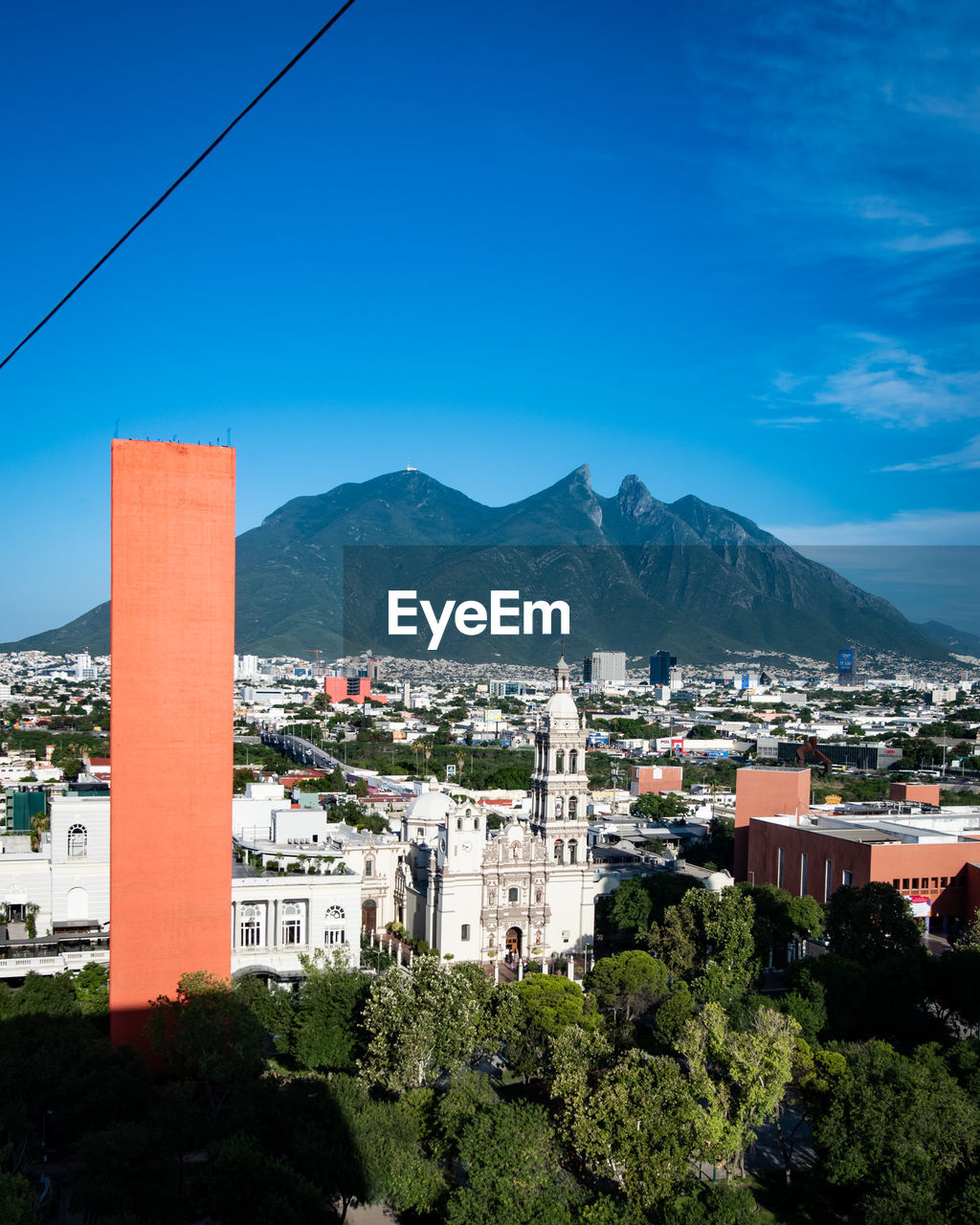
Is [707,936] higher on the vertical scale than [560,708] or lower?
lower

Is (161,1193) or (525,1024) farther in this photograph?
(525,1024)

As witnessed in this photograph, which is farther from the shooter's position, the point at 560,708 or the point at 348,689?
the point at 348,689

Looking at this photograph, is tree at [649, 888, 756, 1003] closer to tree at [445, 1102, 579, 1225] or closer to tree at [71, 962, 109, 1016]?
tree at [445, 1102, 579, 1225]

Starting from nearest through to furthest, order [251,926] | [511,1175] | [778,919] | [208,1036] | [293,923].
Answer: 1. [511,1175]
2. [208,1036]
3. [251,926]
4. [293,923]
5. [778,919]

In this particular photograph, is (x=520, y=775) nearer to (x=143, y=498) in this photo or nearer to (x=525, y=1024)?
(x=525, y=1024)

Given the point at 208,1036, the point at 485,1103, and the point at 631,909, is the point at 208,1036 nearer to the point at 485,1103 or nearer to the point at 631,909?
the point at 485,1103

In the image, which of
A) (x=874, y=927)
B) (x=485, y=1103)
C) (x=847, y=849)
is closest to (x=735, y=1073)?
(x=485, y=1103)

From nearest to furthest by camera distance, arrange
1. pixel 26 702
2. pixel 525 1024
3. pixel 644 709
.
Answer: pixel 525 1024 → pixel 26 702 → pixel 644 709

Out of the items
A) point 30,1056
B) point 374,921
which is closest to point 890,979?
point 374,921
